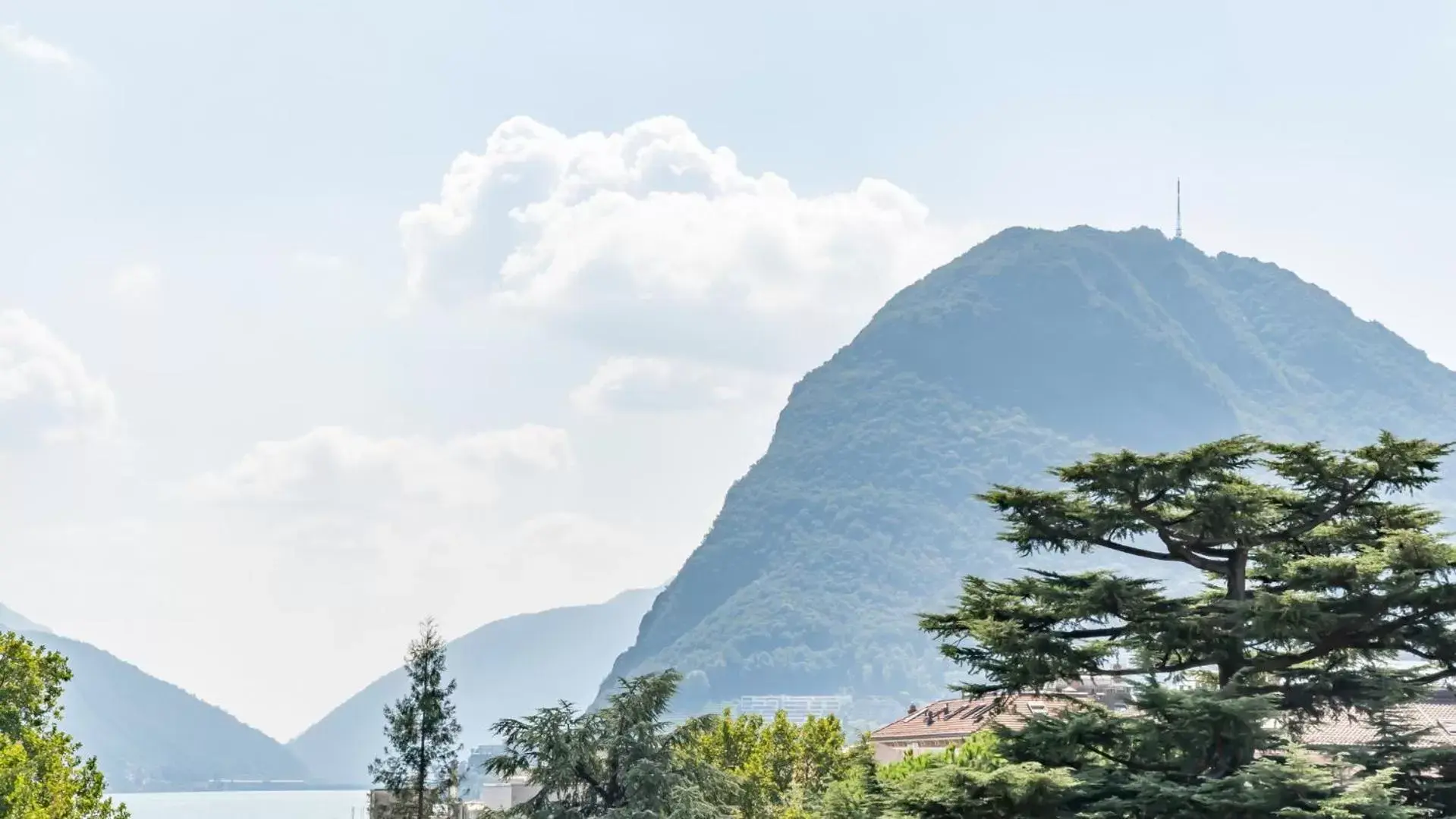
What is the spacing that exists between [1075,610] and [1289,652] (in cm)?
334

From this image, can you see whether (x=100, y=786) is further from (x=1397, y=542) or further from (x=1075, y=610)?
(x=1397, y=542)

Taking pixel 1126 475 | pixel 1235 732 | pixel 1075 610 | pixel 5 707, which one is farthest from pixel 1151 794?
pixel 5 707

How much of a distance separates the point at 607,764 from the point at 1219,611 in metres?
14.4

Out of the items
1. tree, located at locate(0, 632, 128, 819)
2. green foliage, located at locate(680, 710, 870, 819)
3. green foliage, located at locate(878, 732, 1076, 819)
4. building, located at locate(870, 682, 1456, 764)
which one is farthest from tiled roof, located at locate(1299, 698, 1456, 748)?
tree, located at locate(0, 632, 128, 819)

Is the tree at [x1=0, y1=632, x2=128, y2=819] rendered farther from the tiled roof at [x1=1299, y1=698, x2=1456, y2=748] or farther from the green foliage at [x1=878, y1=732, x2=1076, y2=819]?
the tiled roof at [x1=1299, y1=698, x2=1456, y2=748]

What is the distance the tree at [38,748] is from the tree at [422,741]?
19.9 feet

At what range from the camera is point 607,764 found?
34.8 m

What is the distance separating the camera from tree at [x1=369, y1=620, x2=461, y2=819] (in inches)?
1522

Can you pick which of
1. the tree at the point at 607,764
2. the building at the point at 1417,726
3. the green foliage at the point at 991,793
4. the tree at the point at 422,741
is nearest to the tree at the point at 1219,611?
the green foliage at the point at 991,793

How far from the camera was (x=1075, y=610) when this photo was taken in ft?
83.4

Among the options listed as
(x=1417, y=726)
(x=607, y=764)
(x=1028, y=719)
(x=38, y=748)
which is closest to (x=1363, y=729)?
(x=607, y=764)

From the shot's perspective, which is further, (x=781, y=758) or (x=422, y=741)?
(x=781, y=758)

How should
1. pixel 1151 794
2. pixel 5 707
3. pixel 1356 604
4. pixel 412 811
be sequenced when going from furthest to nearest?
pixel 412 811, pixel 5 707, pixel 1356 604, pixel 1151 794

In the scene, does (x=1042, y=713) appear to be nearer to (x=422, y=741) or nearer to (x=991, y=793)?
(x=991, y=793)
